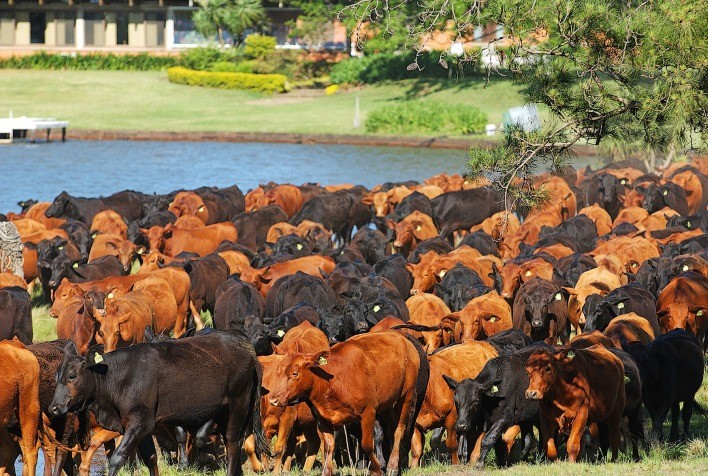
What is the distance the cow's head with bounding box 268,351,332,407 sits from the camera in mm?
9156

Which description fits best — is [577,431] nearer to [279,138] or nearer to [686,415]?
[686,415]

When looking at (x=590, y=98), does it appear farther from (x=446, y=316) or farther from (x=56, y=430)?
(x=56, y=430)

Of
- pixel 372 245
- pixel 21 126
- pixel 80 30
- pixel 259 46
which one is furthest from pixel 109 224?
pixel 80 30

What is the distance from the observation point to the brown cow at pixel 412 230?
70.4 feet

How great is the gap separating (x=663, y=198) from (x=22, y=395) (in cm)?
1720

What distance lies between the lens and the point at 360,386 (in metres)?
9.48

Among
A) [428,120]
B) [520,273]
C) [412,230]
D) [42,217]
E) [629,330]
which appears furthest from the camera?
[428,120]

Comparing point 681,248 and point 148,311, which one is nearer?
point 148,311

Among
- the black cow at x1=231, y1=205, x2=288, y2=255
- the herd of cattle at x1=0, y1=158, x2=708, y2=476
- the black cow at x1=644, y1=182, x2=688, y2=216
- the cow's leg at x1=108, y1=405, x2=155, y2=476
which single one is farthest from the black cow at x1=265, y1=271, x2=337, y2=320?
the black cow at x1=644, y1=182, x2=688, y2=216

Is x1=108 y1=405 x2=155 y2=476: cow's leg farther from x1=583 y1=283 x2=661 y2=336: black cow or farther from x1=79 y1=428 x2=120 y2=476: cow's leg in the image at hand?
x1=583 y1=283 x2=661 y2=336: black cow

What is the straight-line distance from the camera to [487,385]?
10.4 m

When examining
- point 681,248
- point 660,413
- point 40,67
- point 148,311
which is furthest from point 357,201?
point 40,67

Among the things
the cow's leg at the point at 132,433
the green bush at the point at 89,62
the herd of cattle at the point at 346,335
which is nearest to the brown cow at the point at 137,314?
the herd of cattle at the point at 346,335

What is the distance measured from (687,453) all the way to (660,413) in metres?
0.94
